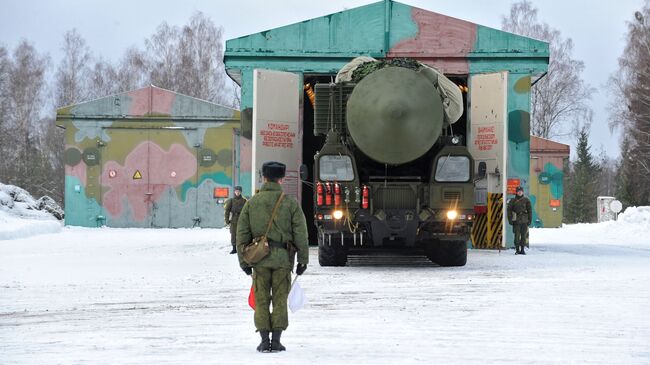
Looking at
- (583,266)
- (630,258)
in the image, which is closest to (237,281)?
(583,266)

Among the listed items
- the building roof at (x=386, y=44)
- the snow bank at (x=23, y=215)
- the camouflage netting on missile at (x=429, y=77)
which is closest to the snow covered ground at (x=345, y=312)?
the camouflage netting on missile at (x=429, y=77)

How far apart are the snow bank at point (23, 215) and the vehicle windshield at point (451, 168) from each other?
44.0 ft

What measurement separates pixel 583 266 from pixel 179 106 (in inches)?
714

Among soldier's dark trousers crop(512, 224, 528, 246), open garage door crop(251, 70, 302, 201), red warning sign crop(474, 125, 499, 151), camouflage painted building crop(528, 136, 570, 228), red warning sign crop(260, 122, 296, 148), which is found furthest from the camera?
camouflage painted building crop(528, 136, 570, 228)

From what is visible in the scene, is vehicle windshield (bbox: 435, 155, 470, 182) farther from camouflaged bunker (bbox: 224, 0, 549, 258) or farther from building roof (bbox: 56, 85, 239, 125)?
building roof (bbox: 56, 85, 239, 125)

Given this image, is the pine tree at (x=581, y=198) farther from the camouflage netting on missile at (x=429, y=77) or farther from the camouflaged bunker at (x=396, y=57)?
the camouflage netting on missile at (x=429, y=77)

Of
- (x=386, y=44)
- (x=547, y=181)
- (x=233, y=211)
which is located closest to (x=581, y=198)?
(x=547, y=181)

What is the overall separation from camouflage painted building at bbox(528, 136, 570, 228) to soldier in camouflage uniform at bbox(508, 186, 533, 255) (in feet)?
56.5

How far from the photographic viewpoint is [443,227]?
13141mm

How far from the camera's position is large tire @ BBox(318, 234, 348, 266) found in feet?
45.2

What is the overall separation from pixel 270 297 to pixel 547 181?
2970 centimetres

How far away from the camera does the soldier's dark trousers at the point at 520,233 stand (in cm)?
1719

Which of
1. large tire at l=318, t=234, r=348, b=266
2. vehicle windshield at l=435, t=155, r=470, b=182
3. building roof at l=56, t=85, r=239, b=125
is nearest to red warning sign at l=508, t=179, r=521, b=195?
vehicle windshield at l=435, t=155, r=470, b=182

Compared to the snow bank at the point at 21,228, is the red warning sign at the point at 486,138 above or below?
above
